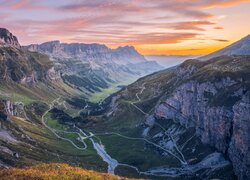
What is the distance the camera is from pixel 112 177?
9000cm

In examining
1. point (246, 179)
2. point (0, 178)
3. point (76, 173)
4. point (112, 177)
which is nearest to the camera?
point (0, 178)

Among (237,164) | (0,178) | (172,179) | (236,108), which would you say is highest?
(0,178)

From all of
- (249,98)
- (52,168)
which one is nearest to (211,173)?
(249,98)

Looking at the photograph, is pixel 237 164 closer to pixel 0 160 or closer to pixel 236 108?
pixel 236 108

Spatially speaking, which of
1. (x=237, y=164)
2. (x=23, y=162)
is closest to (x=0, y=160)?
(x=23, y=162)

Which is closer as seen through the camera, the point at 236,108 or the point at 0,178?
the point at 0,178

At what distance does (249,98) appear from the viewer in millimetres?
192500

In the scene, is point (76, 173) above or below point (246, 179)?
above

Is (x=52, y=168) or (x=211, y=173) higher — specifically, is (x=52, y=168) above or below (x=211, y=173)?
above

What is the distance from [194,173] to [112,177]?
382ft

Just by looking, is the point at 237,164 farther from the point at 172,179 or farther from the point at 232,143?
the point at 172,179

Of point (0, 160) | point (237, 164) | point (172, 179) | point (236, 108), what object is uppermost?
point (236, 108)

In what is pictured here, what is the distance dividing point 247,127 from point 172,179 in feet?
167

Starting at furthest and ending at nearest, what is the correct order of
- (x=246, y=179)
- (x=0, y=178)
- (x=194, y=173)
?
(x=194, y=173)
(x=246, y=179)
(x=0, y=178)
